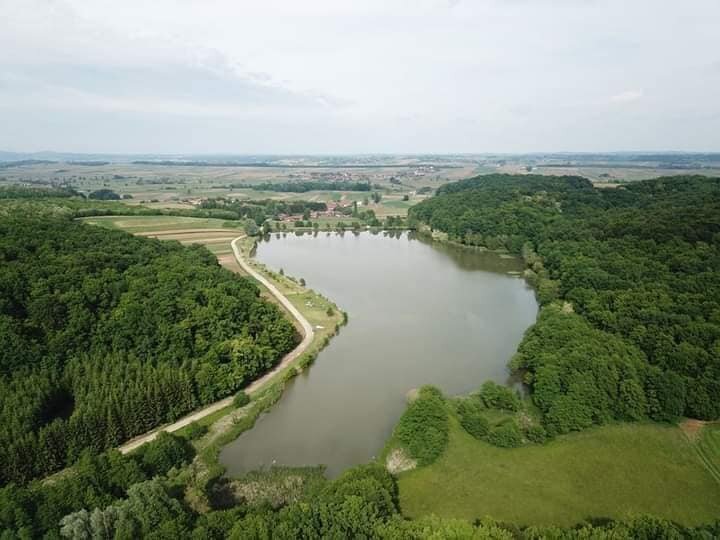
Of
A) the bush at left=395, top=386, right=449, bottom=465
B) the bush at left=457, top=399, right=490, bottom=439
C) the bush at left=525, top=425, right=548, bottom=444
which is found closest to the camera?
the bush at left=395, top=386, right=449, bottom=465

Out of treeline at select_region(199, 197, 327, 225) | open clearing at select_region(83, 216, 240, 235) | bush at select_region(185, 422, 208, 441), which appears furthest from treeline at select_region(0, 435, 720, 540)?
treeline at select_region(199, 197, 327, 225)

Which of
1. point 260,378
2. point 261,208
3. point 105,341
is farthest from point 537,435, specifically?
point 261,208

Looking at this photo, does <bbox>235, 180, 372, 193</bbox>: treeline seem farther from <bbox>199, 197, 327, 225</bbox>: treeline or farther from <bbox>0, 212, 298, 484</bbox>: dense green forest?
<bbox>0, 212, 298, 484</bbox>: dense green forest

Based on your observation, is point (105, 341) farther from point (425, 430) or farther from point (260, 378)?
point (425, 430)

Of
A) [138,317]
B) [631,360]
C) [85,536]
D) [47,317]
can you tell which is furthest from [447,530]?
[47,317]

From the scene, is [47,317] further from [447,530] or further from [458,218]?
[458,218]

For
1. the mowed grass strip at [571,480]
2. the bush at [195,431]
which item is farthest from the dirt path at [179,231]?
the mowed grass strip at [571,480]
